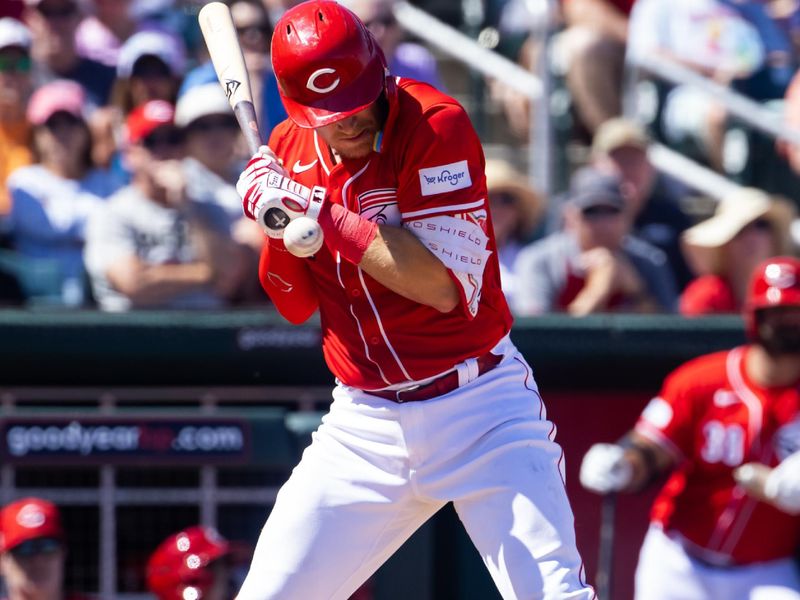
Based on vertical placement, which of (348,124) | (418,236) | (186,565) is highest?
(348,124)

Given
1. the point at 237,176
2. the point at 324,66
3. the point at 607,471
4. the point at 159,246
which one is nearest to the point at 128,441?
the point at 159,246

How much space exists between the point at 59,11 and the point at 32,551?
273 centimetres

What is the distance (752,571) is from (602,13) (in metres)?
3.09

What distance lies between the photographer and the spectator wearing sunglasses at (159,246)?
5812 mm

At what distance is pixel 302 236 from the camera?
3273mm

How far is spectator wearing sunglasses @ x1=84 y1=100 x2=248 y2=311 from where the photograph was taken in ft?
19.1

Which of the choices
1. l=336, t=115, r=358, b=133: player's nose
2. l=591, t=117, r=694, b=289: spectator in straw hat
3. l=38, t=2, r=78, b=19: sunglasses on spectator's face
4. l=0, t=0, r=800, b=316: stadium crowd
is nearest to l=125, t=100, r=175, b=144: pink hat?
l=0, t=0, r=800, b=316: stadium crowd


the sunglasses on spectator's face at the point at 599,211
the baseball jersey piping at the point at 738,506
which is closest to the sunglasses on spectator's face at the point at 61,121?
the sunglasses on spectator's face at the point at 599,211

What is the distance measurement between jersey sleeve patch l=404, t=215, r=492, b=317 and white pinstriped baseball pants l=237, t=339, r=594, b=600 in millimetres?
282

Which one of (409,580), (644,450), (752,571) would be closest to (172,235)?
(409,580)

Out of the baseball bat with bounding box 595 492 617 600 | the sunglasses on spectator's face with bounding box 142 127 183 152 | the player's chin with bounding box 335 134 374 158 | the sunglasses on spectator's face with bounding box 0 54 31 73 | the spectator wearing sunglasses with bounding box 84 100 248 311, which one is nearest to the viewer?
the player's chin with bounding box 335 134 374 158

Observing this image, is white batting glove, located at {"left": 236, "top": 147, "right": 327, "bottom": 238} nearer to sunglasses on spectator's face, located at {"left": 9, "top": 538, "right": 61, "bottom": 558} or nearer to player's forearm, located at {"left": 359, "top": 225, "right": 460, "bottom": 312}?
player's forearm, located at {"left": 359, "top": 225, "right": 460, "bottom": 312}

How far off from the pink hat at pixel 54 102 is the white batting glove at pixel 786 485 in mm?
3102

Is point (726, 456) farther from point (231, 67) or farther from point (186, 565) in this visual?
point (231, 67)
